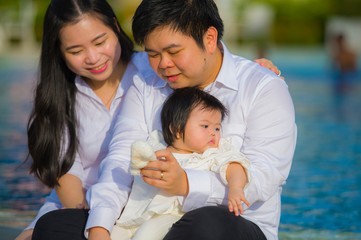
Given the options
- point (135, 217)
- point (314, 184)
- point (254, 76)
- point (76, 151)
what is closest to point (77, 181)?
point (76, 151)

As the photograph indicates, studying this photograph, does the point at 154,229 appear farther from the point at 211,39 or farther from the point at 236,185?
the point at 211,39

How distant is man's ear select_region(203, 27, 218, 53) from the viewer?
2.97m

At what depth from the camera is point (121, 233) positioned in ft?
9.21

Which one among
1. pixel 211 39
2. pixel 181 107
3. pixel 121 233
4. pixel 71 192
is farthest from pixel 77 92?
pixel 121 233

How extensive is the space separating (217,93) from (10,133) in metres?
5.55

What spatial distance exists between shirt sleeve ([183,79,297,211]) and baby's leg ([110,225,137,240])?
36 cm

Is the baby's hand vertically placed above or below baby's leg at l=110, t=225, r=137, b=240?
above

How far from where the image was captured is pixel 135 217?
9.05 ft

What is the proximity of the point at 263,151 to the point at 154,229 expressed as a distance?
2.24 ft

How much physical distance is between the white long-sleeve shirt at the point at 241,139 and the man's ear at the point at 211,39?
0.40 feet

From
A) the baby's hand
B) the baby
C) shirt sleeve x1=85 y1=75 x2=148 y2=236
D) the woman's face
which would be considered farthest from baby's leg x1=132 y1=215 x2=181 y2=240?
the woman's face

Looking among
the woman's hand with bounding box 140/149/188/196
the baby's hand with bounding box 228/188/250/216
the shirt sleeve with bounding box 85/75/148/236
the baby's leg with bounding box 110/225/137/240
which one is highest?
the woman's hand with bounding box 140/149/188/196

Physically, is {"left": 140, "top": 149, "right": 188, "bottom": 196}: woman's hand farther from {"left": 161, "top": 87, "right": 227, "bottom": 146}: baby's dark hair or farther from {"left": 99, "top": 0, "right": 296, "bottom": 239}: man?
{"left": 161, "top": 87, "right": 227, "bottom": 146}: baby's dark hair

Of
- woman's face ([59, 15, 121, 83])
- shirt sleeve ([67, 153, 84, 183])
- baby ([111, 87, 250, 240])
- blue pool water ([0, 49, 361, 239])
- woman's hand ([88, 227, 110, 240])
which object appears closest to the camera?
baby ([111, 87, 250, 240])
